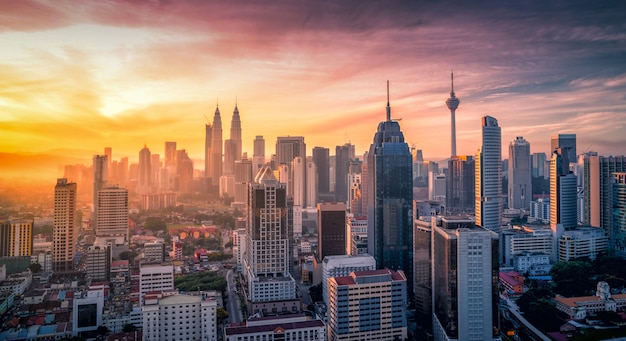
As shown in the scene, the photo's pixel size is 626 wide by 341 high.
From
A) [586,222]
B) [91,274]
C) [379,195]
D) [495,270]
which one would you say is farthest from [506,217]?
[91,274]

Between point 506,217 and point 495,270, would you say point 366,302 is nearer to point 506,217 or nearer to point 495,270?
point 495,270

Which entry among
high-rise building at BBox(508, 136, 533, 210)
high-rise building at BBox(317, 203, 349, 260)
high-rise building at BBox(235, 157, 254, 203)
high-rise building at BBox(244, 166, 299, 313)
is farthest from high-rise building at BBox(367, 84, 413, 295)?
high-rise building at BBox(235, 157, 254, 203)

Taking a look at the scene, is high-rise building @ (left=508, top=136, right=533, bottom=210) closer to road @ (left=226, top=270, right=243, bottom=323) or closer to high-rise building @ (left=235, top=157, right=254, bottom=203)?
high-rise building @ (left=235, top=157, right=254, bottom=203)

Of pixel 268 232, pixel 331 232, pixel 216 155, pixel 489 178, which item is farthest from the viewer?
pixel 216 155

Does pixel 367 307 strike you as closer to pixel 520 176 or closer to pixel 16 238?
pixel 16 238

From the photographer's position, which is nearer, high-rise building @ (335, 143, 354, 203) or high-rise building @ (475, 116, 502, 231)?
high-rise building @ (475, 116, 502, 231)

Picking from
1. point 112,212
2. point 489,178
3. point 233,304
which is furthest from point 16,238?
point 489,178
